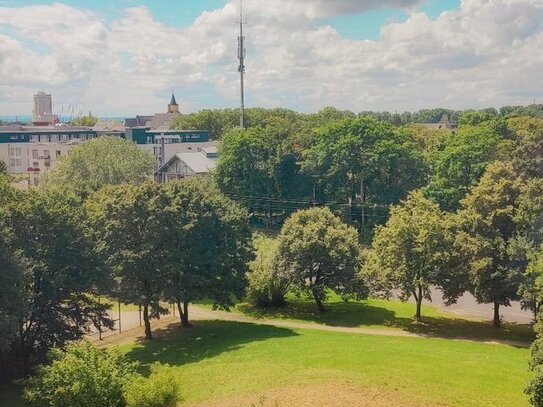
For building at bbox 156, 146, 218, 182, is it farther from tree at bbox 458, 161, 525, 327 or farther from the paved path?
tree at bbox 458, 161, 525, 327

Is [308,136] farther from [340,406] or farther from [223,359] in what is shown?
[340,406]

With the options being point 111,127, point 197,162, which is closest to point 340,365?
point 197,162

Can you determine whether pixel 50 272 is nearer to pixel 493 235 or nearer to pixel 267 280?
pixel 267 280

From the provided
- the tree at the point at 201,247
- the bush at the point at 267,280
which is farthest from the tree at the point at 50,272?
the bush at the point at 267,280

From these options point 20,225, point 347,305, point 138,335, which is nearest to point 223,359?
point 138,335

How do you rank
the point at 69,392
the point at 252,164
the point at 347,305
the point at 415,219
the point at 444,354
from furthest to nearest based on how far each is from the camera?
1. the point at 252,164
2. the point at 347,305
3. the point at 415,219
4. the point at 444,354
5. the point at 69,392

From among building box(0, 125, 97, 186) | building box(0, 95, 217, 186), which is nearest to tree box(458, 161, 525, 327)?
building box(0, 95, 217, 186)

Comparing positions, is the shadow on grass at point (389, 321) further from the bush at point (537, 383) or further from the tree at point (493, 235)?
the bush at point (537, 383)
